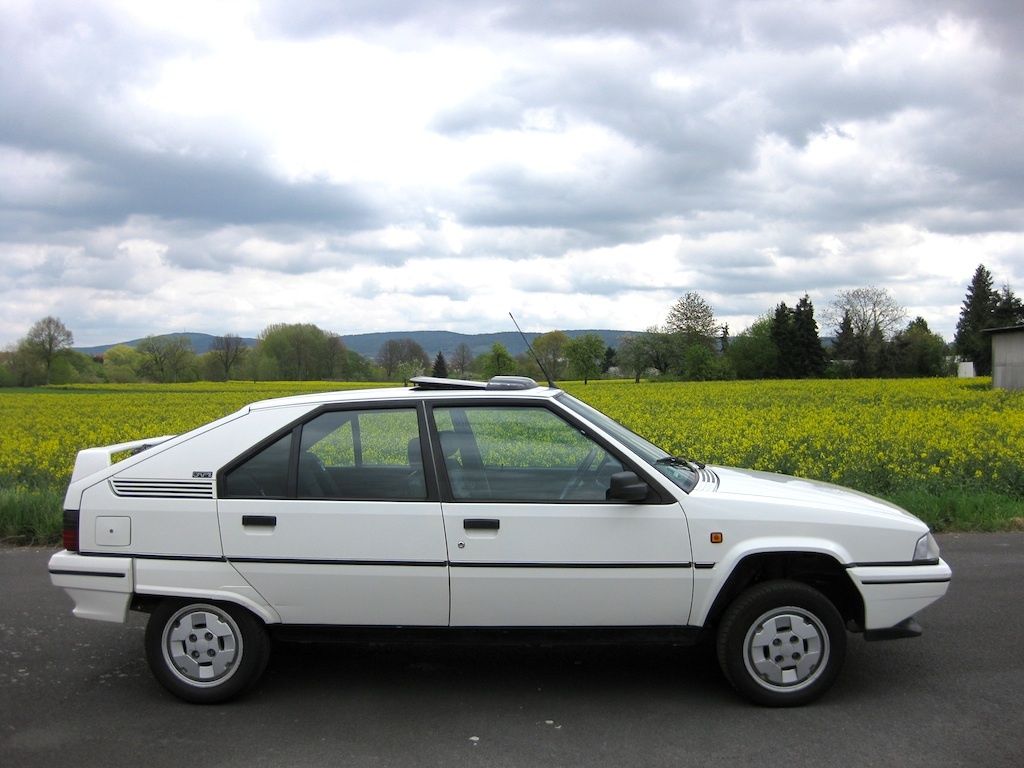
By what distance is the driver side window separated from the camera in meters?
4.54

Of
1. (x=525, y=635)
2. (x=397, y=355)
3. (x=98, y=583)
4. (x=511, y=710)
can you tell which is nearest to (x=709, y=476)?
(x=525, y=635)

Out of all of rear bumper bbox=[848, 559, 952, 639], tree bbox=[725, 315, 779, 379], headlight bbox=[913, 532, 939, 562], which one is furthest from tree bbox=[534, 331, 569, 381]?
rear bumper bbox=[848, 559, 952, 639]

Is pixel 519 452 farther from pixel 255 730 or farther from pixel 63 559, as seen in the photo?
pixel 63 559

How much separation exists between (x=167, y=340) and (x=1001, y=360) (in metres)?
51.7

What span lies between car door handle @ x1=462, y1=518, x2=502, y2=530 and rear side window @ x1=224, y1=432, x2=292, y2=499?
0.94 meters

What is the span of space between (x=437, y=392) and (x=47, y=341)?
5415 cm

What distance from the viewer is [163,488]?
4.63m

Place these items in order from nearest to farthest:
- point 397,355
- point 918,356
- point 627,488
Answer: point 627,488
point 397,355
point 918,356

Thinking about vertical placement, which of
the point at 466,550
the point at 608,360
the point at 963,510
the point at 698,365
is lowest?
the point at 963,510

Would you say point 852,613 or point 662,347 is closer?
point 852,613

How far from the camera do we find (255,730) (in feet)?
14.1

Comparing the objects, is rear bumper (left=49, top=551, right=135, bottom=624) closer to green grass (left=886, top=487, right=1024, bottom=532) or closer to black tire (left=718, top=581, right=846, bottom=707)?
black tire (left=718, top=581, right=846, bottom=707)

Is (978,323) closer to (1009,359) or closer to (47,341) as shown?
(1009,359)

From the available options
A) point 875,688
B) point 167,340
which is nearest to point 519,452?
point 875,688
